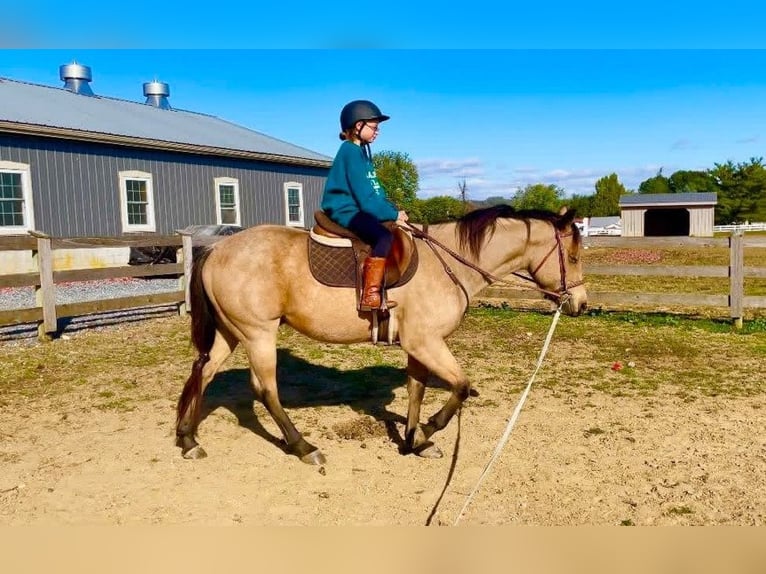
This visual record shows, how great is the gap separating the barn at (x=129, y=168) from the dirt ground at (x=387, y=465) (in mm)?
13401

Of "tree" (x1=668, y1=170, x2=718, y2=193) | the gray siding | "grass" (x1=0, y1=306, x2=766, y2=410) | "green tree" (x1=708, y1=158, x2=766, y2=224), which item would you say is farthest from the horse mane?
"tree" (x1=668, y1=170, x2=718, y2=193)

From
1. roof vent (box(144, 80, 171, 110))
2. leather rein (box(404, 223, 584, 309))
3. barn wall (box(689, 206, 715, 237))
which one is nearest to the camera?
leather rein (box(404, 223, 584, 309))

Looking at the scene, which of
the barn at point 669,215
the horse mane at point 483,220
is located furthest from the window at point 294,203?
the barn at point 669,215

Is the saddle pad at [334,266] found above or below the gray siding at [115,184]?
below

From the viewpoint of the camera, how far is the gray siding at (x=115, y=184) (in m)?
18.0

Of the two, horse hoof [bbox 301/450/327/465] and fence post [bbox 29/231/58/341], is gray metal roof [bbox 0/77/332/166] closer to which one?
fence post [bbox 29/231/58/341]

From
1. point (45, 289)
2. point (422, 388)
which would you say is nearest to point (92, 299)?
point (45, 289)

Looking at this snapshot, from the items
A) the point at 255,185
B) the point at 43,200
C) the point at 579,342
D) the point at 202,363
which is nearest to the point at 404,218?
the point at 202,363

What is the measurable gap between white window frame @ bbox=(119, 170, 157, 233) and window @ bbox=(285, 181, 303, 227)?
21.9ft

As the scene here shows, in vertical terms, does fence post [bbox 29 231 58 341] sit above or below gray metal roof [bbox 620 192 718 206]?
below

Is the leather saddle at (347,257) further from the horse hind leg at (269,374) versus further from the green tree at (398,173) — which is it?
the green tree at (398,173)

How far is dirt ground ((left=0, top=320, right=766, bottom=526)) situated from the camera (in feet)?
13.4

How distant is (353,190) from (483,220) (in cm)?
120

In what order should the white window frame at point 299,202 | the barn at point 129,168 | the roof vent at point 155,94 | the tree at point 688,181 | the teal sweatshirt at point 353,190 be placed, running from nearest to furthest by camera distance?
the teal sweatshirt at point 353,190, the barn at point 129,168, the white window frame at point 299,202, the roof vent at point 155,94, the tree at point 688,181
